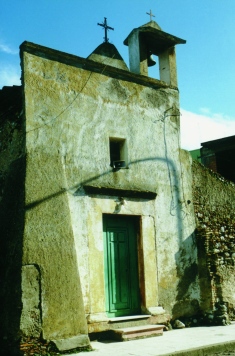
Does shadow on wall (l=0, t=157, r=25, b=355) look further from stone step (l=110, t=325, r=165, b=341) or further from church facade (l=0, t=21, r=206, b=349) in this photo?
stone step (l=110, t=325, r=165, b=341)

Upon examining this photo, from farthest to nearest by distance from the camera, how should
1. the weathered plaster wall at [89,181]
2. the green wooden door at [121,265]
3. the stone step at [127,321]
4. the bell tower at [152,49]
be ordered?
the bell tower at [152,49] → the green wooden door at [121,265] → the stone step at [127,321] → the weathered plaster wall at [89,181]

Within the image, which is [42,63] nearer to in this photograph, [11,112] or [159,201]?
[11,112]

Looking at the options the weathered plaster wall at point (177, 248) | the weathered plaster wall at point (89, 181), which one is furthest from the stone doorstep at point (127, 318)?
the weathered plaster wall at point (177, 248)

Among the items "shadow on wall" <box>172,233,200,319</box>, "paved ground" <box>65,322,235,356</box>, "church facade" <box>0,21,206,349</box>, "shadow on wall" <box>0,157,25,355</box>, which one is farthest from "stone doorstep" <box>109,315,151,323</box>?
"shadow on wall" <box>0,157,25,355</box>

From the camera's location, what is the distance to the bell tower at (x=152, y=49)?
32.2 feet

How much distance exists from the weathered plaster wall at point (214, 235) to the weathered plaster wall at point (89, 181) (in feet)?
0.92

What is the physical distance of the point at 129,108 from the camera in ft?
29.6

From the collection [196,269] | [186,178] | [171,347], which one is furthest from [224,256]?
[171,347]

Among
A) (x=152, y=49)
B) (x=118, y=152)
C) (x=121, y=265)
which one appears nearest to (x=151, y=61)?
(x=152, y=49)

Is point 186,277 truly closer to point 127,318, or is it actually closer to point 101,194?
point 127,318

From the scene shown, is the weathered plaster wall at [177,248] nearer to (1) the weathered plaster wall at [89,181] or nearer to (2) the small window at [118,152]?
(1) the weathered plaster wall at [89,181]

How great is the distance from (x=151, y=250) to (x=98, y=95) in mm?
3527

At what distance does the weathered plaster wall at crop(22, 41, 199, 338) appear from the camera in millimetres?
6578

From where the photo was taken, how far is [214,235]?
31.9 ft
